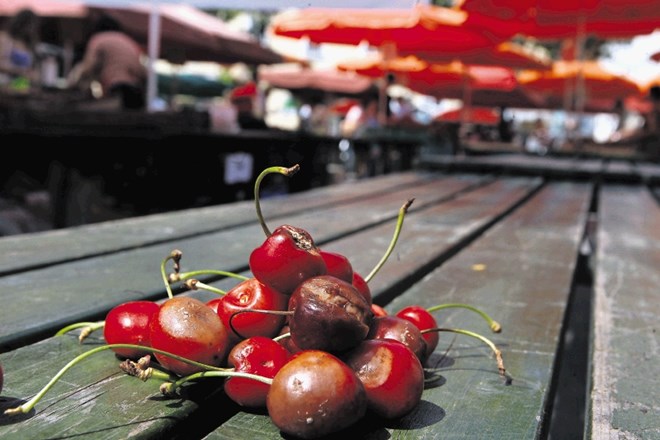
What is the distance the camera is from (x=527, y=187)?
528cm

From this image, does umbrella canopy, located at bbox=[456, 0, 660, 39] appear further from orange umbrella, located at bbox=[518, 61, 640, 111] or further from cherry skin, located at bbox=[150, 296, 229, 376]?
cherry skin, located at bbox=[150, 296, 229, 376]

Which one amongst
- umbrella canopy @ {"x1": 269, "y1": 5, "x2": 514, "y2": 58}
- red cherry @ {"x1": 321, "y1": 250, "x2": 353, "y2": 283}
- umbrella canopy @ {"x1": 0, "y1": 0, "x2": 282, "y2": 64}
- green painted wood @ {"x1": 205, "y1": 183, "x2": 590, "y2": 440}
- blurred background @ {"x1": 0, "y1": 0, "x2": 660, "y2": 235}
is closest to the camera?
green painted wood @ {"x1": 205, "y1": 183, "x2": 590, "y2": 440}

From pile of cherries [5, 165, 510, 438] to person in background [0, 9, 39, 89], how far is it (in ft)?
21.1

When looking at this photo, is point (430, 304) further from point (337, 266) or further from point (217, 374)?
point (217, 374)

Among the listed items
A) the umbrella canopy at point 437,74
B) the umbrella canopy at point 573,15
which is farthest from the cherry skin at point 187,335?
the umbrella canopy at point 437,74

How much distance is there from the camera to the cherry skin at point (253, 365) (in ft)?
2.91

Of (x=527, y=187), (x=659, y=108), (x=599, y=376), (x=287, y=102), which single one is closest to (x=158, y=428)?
(x=599, y=376)

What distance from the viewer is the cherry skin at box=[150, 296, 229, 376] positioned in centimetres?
90

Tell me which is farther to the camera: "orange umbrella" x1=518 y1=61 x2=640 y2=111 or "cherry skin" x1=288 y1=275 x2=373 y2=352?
"orange umbrella" x1=518 y1=61 x2=640 y2=111

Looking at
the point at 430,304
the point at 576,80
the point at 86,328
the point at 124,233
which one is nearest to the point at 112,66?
the point at 124,233

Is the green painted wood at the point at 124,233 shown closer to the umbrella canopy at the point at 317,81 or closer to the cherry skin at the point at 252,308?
the cherry skin at the point at 252,308

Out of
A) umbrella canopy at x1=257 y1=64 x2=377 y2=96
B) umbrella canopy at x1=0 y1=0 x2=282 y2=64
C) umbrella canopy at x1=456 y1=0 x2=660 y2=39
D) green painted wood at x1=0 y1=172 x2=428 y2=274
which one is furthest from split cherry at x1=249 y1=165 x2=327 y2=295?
umbrella canopy at x1=257 y1=64 x2=377 y2=96

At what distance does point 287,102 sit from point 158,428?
89.9 ft

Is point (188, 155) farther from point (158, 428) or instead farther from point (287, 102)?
point (287, 102)
